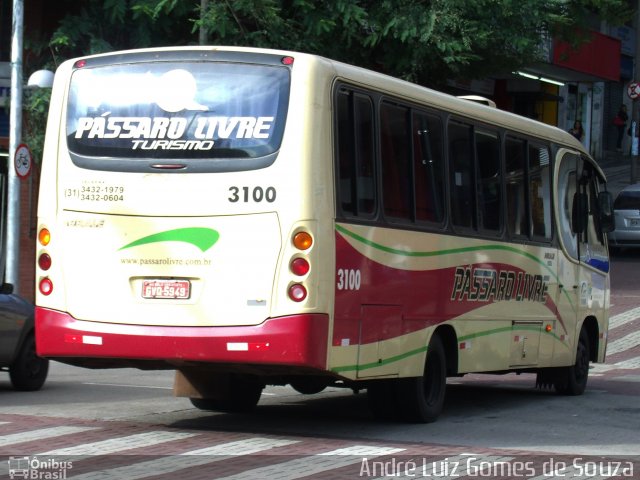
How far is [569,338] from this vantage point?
16234mm

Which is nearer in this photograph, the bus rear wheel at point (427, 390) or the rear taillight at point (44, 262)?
the rear taillight at point (44, 262)

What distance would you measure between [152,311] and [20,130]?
46.9 ft

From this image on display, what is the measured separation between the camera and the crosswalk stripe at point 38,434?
10.5 m

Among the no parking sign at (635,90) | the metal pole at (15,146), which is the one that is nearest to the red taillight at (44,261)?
the metal pole at (15,146)

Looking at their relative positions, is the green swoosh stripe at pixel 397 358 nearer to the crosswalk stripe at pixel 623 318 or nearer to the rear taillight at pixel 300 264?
the rear taillight at pixel 300 264

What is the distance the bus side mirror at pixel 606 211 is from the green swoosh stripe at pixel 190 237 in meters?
7.53

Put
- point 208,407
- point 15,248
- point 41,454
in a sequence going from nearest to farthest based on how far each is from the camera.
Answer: point 41,454 < point 208,407 < point 15,248

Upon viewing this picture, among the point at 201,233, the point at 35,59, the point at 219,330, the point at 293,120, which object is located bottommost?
the point at 219,330

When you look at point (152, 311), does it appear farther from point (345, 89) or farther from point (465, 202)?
point (465, 202)

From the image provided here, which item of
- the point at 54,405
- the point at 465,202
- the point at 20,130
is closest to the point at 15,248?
the point at 20,130

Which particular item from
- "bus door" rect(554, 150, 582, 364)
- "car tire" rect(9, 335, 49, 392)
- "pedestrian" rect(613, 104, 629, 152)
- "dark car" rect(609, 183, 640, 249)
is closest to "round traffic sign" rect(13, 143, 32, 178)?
"car tire" rect(9, 335, 49, 392)

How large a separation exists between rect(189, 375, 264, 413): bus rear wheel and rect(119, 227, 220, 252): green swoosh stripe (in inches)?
88.5

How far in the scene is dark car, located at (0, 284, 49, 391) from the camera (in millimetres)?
15109

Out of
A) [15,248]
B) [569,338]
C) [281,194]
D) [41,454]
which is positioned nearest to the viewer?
[41,454]
